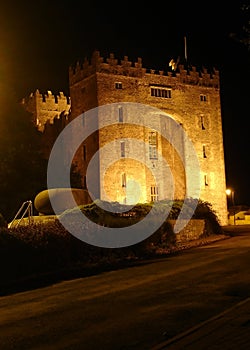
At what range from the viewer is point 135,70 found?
160 feet

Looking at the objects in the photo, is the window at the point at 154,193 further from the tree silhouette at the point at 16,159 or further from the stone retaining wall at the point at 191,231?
the stone retaining wall at the point at 191,231

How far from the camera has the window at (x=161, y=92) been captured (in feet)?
163

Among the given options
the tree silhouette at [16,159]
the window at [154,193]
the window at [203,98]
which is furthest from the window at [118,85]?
the window at [203,98]

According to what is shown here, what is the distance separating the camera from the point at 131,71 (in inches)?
1912

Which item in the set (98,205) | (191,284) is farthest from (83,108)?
(191,284)

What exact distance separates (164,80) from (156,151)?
6545 millimetres

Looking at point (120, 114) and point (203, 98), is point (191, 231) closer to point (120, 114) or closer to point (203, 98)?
point (120, 114)

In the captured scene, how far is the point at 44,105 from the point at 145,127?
17078mm

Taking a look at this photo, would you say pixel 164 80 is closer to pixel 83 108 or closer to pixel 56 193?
pixel 83 108

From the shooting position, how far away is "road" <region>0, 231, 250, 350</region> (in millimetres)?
9141

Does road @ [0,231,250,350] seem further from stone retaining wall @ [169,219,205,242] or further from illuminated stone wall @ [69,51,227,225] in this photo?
illuminated stone wall @ [69,51,227,225]

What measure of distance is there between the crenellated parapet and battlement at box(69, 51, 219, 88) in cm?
1136

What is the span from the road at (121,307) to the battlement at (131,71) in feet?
101

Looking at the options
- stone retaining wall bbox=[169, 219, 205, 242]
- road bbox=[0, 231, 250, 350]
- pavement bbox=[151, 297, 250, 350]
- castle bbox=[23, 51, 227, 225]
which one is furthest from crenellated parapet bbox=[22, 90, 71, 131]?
pavement bbox=[151, 297, 250, 350]
